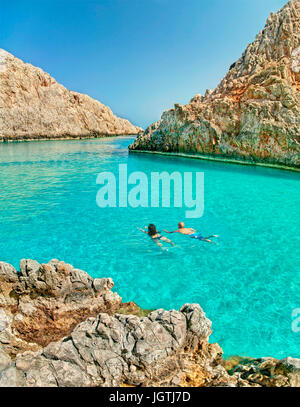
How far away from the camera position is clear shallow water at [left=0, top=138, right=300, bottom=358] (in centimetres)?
597

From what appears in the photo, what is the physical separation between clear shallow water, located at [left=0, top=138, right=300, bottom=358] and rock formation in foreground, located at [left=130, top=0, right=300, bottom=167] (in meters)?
12.3

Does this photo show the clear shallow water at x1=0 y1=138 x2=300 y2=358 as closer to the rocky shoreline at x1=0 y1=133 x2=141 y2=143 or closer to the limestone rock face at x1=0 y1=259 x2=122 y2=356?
the limestone rock face at x1=0 y1=259 x2=122 y2=356

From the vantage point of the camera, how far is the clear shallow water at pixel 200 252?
5.97 metres

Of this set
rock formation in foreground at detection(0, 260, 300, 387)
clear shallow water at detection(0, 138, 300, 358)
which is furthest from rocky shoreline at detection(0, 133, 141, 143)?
rock formation in foreground at detection(0, 260, 300, 387)

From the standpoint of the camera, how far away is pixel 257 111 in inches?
1105

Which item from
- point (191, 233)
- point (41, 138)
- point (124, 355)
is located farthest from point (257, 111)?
point (41, 138)

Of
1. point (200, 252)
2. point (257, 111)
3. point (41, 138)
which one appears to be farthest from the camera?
point (41, 138)

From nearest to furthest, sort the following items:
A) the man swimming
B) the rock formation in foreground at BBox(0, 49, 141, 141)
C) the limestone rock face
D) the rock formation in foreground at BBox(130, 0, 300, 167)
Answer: the limestone rock face < the man swimming < the rock formation in foreground at BBox(130, 0, 300, 167) < the rock formation in foreground at BBox(0, 49, 141, 141)

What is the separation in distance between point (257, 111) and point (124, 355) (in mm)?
30196

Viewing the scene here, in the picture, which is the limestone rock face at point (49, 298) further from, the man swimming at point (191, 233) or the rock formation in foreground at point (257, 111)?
the rock formation in foreground at point (257, 111)

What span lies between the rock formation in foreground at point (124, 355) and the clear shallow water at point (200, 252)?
53.6 inches

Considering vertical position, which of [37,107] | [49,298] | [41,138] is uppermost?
[37,107]

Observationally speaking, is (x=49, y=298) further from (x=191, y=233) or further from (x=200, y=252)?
(x=191, y=233)

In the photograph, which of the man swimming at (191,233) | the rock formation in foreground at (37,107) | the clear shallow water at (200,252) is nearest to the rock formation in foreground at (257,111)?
the clear shallow water at (200,252)
